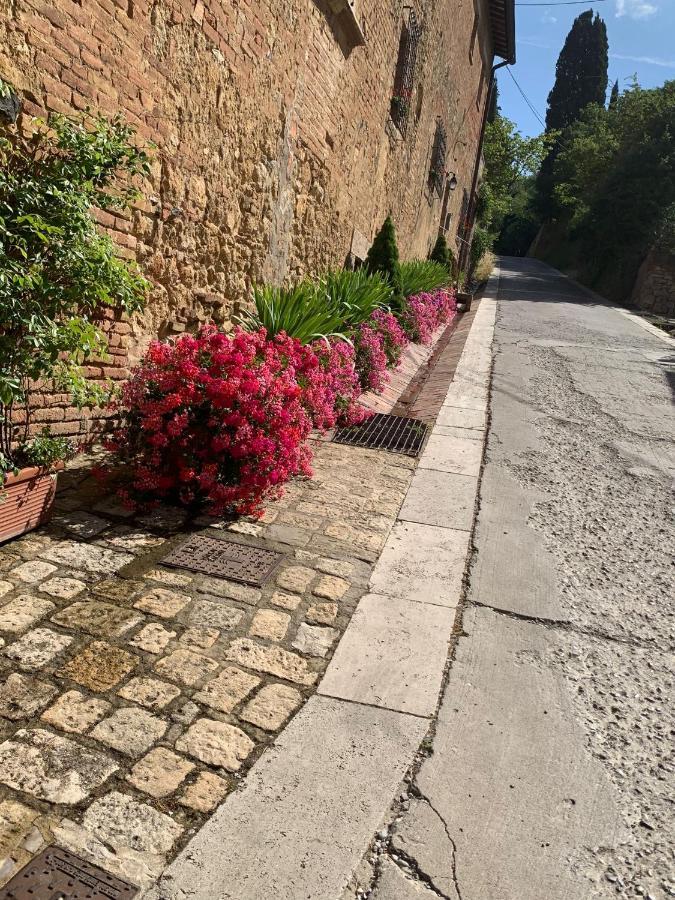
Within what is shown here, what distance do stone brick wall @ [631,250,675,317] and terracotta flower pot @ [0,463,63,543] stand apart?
76.0 ft

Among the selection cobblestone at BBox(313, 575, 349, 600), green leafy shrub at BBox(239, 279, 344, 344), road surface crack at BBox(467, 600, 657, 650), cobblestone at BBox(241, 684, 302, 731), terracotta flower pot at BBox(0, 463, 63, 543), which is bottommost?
road surface crack at BBox(467, 600, 657, 650)

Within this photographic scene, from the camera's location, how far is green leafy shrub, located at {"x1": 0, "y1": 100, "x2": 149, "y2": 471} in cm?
263

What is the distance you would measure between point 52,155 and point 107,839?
2951 mm

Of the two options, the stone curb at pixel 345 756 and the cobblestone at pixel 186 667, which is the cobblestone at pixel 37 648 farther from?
the stone curb at pixel 345 756

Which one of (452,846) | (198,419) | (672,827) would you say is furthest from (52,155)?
(672,827)

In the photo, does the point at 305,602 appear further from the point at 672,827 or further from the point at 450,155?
the point at 450,155

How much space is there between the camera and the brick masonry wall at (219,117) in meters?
3.30

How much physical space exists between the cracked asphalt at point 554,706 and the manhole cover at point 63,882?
1.92 ft

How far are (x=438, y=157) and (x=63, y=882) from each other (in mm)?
15657

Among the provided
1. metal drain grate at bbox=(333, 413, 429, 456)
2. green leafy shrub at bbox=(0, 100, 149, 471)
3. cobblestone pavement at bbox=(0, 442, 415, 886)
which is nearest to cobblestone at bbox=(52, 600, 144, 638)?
cobblestone pavement at bbox=(0, 442, 415, 886)

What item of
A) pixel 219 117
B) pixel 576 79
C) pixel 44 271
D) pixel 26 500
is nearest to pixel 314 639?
pixel 26 500

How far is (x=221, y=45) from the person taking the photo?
15.0 ft

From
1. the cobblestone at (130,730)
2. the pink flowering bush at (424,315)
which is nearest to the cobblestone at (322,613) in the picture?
the cobblestone at (130,730)

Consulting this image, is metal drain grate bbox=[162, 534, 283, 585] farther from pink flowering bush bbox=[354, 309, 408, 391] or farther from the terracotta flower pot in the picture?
pink flowering bush bbox=[354, 309, 408, 391]
